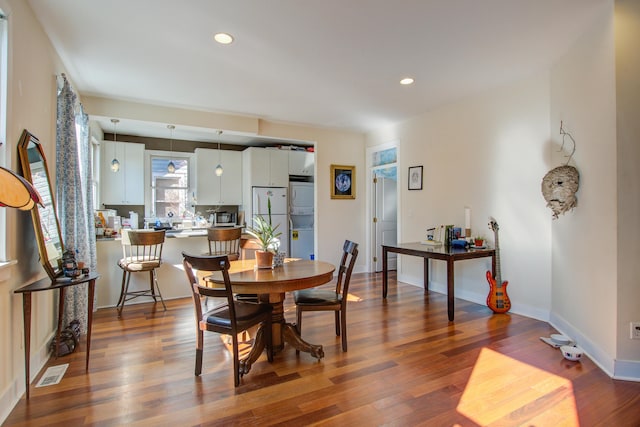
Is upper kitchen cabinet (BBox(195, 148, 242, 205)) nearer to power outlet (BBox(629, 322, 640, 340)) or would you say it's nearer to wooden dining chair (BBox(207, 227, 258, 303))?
wooden dining chair (BBox(207, 227, 258, 303))

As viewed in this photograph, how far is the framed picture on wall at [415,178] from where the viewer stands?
500 centimetres

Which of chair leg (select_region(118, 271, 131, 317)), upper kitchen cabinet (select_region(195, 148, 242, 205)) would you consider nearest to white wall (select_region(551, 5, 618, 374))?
chair leg (select_region(118, 271, 131, 317))

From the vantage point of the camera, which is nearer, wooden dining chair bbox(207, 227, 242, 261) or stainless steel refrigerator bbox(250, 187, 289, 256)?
wooden dining chair bbox(207, 227, 242, 261)

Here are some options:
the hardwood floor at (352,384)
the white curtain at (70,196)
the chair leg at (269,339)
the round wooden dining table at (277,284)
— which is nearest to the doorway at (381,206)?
the hardwood floor at (352,384)

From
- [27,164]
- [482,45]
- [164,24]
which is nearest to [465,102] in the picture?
[482,45]

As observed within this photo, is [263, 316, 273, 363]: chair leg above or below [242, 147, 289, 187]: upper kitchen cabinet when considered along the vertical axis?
below

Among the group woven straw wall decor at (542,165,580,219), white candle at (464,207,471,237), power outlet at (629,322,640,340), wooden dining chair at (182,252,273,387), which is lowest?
power outlet at (629,322,640,340)

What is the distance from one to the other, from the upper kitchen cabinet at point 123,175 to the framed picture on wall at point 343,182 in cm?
347

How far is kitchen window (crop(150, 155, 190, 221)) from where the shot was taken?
21.5 feet

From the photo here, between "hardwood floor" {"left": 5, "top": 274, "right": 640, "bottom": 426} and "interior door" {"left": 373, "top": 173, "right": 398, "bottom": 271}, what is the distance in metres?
2.88

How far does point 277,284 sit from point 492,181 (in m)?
3.01

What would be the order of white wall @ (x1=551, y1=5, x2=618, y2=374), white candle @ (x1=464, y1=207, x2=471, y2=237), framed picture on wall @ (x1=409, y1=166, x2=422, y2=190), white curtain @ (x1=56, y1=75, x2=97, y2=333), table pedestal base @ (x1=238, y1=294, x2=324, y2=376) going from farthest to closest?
framed picture on wall @ (x1=409, y1=166, x2=422, y2=190) → white candle @ (x1=464, y1=207, x2=471, y2=237) → white curtain @ (x1=56, y1=75, x2=97, y2=333) → table pedestal base @ (x1=238, y1=294, x2=324, y2=376) → white wall @ (x1=551, y1=5, x2=618, y2=374)

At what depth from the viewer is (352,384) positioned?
7.36 ft

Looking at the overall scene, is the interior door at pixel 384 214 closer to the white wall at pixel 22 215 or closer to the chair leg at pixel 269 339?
the chair leg at pixel 269 339
